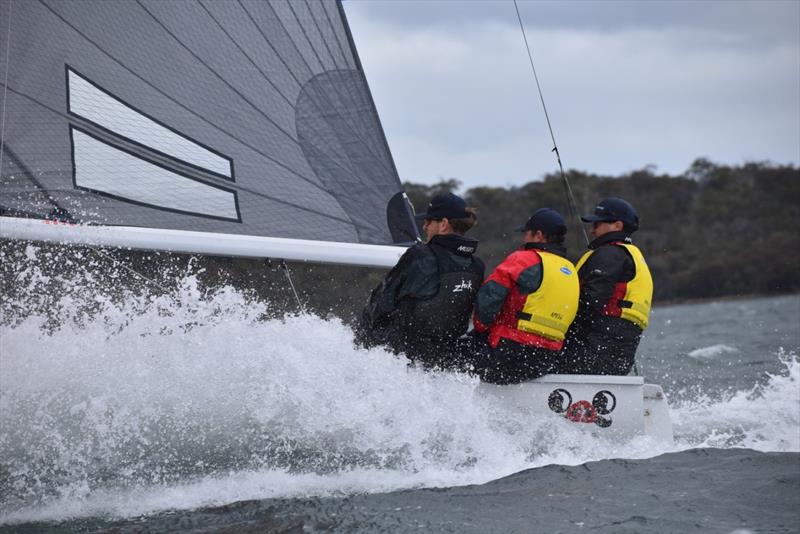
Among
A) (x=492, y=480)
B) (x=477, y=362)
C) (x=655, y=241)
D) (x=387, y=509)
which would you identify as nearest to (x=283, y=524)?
(x=387, y=509)

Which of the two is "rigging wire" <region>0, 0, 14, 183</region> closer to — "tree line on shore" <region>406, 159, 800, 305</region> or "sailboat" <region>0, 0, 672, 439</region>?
Result: "sailboat" <region>0, 0, 672, 439</region>

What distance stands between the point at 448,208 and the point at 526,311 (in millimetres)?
496

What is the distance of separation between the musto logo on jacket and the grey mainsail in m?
0.89

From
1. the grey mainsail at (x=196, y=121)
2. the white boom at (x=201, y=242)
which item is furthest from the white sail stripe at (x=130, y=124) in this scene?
the white boom at (x=201, y=242)

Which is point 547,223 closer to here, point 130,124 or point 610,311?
point 610,311

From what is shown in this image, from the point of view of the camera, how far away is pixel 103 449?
3.30m

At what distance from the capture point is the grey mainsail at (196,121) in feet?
13.4

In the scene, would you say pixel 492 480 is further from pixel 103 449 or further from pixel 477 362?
pixel 103 449

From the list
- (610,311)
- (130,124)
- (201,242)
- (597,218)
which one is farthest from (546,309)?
(130,124)

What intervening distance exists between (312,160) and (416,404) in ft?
4.67

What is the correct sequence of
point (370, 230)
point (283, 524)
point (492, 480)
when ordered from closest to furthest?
point (283, 524)
point (492, 480)
point (370, 230)

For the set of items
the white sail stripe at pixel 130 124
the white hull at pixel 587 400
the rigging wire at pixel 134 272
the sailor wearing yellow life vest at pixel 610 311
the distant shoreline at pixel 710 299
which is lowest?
the distant shoreline at pixel 710 299

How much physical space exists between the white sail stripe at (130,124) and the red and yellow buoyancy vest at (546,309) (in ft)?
4.63

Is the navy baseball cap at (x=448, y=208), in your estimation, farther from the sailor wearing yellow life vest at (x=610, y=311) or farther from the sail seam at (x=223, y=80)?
the sail seam at (x=223, y=80)
